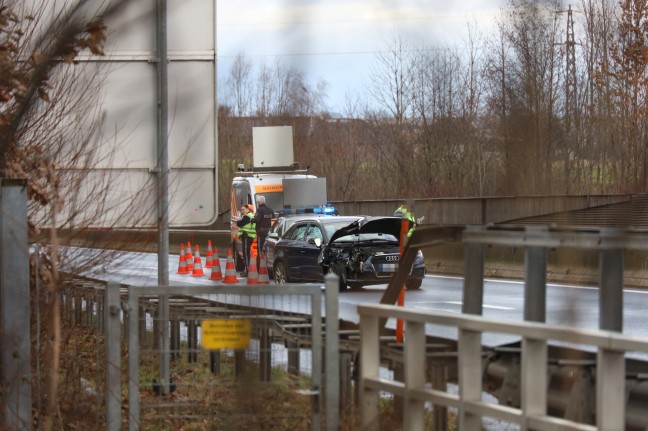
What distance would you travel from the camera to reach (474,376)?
5.02m

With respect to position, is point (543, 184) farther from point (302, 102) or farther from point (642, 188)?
point (302, 102)

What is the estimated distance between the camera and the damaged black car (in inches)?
877

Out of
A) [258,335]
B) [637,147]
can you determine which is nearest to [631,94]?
[637,147]

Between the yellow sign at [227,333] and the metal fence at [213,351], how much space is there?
0.02 meters

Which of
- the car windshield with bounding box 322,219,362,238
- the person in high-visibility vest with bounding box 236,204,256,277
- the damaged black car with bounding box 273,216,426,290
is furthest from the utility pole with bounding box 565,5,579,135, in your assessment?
the person in high-visibility vest with bounding box 236,204,256,277

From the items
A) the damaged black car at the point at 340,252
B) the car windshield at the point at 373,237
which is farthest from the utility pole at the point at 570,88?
the car windshield at the point at 373,237

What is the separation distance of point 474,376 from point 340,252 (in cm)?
1821

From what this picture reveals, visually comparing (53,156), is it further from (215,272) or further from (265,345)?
(215,272)

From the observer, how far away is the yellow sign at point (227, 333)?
17.6 feet

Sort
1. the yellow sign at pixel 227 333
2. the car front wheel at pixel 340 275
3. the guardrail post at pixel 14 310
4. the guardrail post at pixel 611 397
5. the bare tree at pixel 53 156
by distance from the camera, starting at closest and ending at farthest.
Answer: the bare tree at pixel 53 156
the guardrail post at pixel 611 397
the yellow sign at pixel 227 333
the guardrail post at pixel 14 310
the car front wheel at pixel 340 275

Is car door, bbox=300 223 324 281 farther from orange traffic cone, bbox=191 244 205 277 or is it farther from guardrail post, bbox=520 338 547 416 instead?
guardrail post, bbox=520 338 547 416

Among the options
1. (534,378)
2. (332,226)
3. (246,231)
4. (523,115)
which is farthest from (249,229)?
(523,115)

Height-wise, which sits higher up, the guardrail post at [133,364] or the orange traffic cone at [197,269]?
the guardrail post at [133,364]

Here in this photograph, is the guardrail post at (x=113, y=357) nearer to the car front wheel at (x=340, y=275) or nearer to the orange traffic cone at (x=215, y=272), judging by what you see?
the car front wheel at (x=340, y=275)
